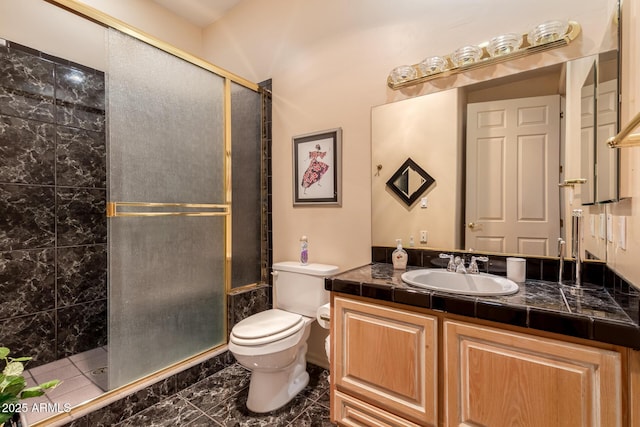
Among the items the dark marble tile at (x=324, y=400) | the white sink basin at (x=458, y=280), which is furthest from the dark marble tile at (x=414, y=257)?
the dark marble tile at (x=324, y=400)

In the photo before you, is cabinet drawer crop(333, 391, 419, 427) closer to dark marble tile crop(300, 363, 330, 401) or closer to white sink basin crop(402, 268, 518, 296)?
dark marble tile crop(300, 363, 330, 401)

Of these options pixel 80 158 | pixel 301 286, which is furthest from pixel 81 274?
pixel 301 286

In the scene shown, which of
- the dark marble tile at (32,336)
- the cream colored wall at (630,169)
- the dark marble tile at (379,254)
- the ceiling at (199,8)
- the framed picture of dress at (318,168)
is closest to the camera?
the cream colored wall at (630,169)

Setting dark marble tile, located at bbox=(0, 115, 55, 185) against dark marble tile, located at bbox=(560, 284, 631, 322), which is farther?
dark marble tile, located at bbox=(0, 115, 55, 185)

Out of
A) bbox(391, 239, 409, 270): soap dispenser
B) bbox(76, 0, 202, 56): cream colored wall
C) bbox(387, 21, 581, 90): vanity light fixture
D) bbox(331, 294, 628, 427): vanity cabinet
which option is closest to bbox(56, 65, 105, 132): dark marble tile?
bbox(76, 0, 202, 56): cream colored wall

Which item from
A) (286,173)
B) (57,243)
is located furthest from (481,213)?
(57,243)

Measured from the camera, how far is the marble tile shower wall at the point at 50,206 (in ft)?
6.60

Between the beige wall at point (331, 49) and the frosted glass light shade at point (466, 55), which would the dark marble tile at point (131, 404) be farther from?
the frosted glass light shade at point (466, 55)

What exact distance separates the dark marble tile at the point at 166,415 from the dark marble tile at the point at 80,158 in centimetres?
172

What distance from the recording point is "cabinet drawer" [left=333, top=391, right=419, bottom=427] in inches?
50.7

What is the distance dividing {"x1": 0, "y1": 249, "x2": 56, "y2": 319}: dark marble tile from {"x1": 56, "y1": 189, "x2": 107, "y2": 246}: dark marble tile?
0.16 metres

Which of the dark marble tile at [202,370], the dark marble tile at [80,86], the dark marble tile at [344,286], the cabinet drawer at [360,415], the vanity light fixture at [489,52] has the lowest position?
the dark marble tile at [202,370]

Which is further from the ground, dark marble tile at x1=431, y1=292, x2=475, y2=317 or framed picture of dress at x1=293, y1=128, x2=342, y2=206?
framed picture of dress at x1=293, y1=128, x2=342, y2=206

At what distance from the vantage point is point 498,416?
1.03m
